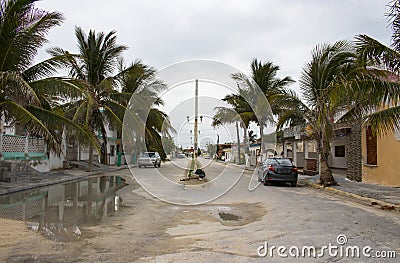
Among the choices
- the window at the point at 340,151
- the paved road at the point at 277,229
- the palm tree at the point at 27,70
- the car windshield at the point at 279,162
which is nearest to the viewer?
the paved road at the point at 277,229

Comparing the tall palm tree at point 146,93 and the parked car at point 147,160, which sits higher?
the tall palm tree at point 146,93

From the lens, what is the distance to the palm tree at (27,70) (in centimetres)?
1105

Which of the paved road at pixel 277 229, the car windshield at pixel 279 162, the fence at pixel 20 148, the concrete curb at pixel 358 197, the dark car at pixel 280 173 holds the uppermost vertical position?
the fence at pixel 20 148

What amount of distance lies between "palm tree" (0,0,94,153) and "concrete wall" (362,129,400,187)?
486 inches

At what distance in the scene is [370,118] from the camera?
10.4 m

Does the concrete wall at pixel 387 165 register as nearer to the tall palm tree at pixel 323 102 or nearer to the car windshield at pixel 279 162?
the tall palm tree at pixel 323 102

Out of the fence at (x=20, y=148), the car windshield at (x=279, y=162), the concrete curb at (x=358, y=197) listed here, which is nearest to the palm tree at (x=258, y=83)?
the car windshield at (x=279, y=162)

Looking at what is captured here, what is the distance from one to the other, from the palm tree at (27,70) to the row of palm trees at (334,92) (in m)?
8.83

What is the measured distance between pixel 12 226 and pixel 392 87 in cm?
970

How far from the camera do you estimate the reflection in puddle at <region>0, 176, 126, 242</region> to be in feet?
23.6

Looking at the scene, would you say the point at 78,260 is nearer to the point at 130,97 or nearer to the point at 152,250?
the point at 152,250

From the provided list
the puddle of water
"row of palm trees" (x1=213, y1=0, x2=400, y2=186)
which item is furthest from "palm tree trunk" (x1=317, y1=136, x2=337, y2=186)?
the puddle of water

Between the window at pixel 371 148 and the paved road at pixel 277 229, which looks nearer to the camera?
the paved road at pixel 277 229

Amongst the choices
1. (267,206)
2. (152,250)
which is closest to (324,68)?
(267,206)
